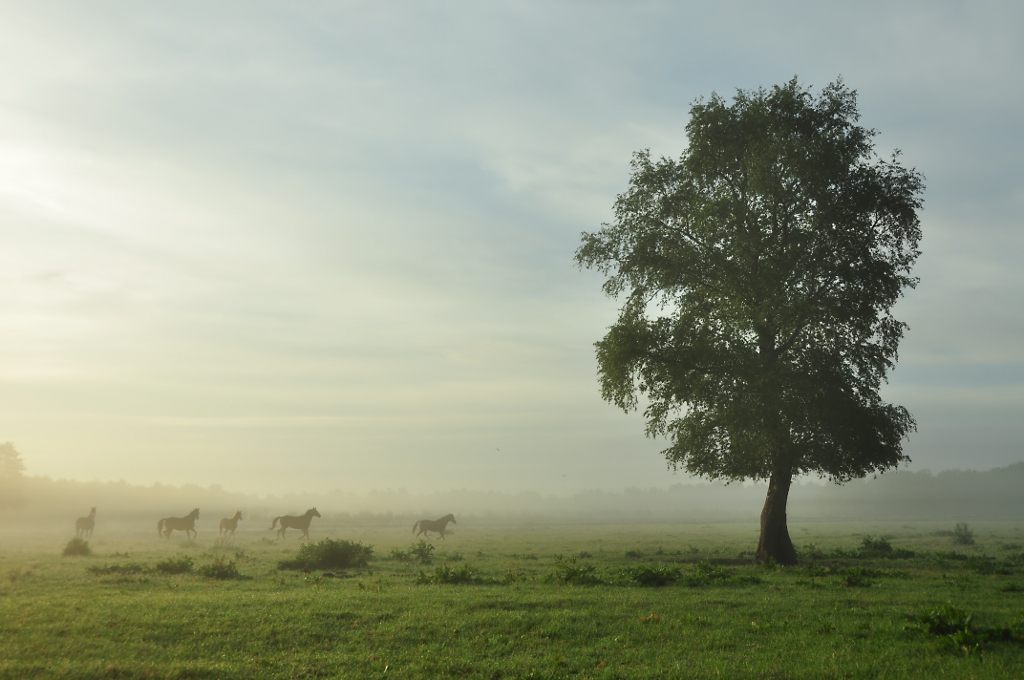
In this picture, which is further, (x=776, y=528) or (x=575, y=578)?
(x=776, y=528)

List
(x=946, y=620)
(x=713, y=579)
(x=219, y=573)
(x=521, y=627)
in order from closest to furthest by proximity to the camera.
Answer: (x=946, y=620), (x=521, y=627), (x=713, y=579), (x=219, y=573)

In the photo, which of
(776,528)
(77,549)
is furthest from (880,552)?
(77,549)

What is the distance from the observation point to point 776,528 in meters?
28.8

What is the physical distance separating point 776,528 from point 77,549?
35070 millimetres

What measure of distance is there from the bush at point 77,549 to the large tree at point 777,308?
28328mm

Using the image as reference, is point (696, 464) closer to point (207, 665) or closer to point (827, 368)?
point (827, 368)

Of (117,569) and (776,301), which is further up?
(776,301)

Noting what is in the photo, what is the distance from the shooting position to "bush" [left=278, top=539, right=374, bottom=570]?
91.4 ft

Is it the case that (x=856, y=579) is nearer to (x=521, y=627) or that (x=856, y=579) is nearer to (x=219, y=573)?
(x=521, y=627)

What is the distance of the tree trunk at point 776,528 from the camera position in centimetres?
2841

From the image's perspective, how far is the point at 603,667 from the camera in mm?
11664

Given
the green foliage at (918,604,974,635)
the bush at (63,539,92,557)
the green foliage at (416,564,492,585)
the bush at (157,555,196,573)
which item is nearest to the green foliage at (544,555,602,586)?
the green foliage at (416,564,492,585)

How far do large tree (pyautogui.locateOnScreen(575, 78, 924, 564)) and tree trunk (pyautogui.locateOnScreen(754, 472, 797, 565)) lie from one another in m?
0.06

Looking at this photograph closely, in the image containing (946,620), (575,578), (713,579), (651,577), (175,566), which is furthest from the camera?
(175,566)
